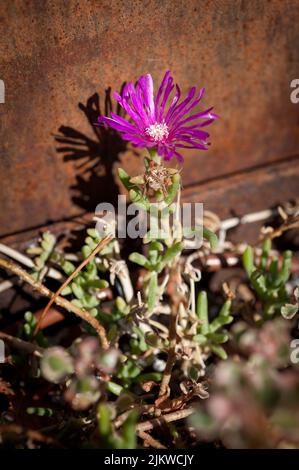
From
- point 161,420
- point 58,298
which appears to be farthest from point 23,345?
point 161,420

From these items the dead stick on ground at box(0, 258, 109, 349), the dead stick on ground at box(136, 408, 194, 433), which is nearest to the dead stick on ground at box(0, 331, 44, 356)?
the dead stick on ground at box(0, 258, 109, 349)

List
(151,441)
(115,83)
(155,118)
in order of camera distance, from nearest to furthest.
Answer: (151,441), (155,118), (115,83)

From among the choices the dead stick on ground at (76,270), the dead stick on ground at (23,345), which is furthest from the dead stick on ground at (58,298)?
the dead stick on ground at (23,345)

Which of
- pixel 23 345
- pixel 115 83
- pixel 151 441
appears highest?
pixel 115 83

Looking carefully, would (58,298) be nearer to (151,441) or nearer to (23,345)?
(23,345)

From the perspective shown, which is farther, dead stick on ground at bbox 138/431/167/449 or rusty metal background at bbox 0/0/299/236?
rusty metal background at bbox 0/0/299/236

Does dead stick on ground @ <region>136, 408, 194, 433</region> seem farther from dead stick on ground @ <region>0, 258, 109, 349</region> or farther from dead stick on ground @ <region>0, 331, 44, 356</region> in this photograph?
dead stick on ground @ <region>0, 331, 44, 356</region>
